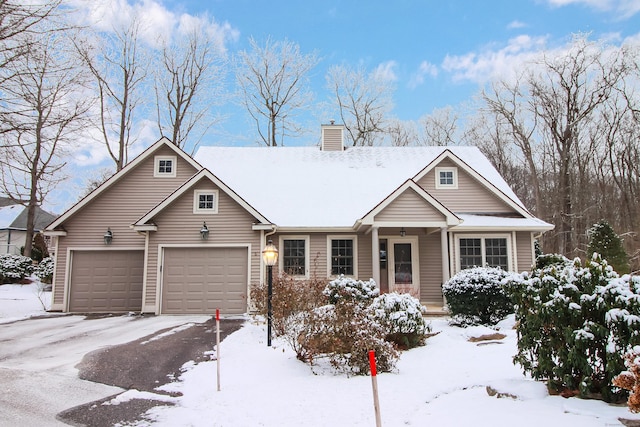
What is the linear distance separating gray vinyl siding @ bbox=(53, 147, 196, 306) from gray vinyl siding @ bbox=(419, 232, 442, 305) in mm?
8423

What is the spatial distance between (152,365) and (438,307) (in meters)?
9.42

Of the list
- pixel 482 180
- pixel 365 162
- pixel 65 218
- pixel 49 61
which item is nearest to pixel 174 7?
pixel 49 61

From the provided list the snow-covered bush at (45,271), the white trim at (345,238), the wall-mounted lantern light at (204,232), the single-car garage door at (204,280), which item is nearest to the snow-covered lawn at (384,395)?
the single-car garage door at (204,280)

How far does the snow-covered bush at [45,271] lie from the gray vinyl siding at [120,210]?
7.43m

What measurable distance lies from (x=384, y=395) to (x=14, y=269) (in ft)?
72.4

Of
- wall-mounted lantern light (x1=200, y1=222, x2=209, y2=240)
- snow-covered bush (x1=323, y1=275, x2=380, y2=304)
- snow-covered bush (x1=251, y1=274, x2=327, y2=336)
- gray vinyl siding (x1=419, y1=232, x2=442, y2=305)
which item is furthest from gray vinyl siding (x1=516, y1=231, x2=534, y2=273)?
wall-mounted lantern light (x1=200, y1=222, x2=209, y2=240)

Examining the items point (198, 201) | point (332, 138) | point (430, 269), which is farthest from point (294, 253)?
point (332, 138)

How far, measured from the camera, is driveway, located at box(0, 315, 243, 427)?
18.4 ft

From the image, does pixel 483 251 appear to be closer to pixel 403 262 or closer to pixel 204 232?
pixel 403 262

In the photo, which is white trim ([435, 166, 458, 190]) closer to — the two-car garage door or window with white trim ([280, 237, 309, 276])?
window with white trim ([280, 237, 309, 276])

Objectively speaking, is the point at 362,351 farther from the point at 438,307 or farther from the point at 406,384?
the point at 438,307

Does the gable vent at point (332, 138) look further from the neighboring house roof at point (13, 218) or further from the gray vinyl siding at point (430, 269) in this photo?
the neighboring house roof at point (13, 218)

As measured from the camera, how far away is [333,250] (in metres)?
15.3

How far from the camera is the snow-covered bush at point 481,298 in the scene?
35.8 ft
